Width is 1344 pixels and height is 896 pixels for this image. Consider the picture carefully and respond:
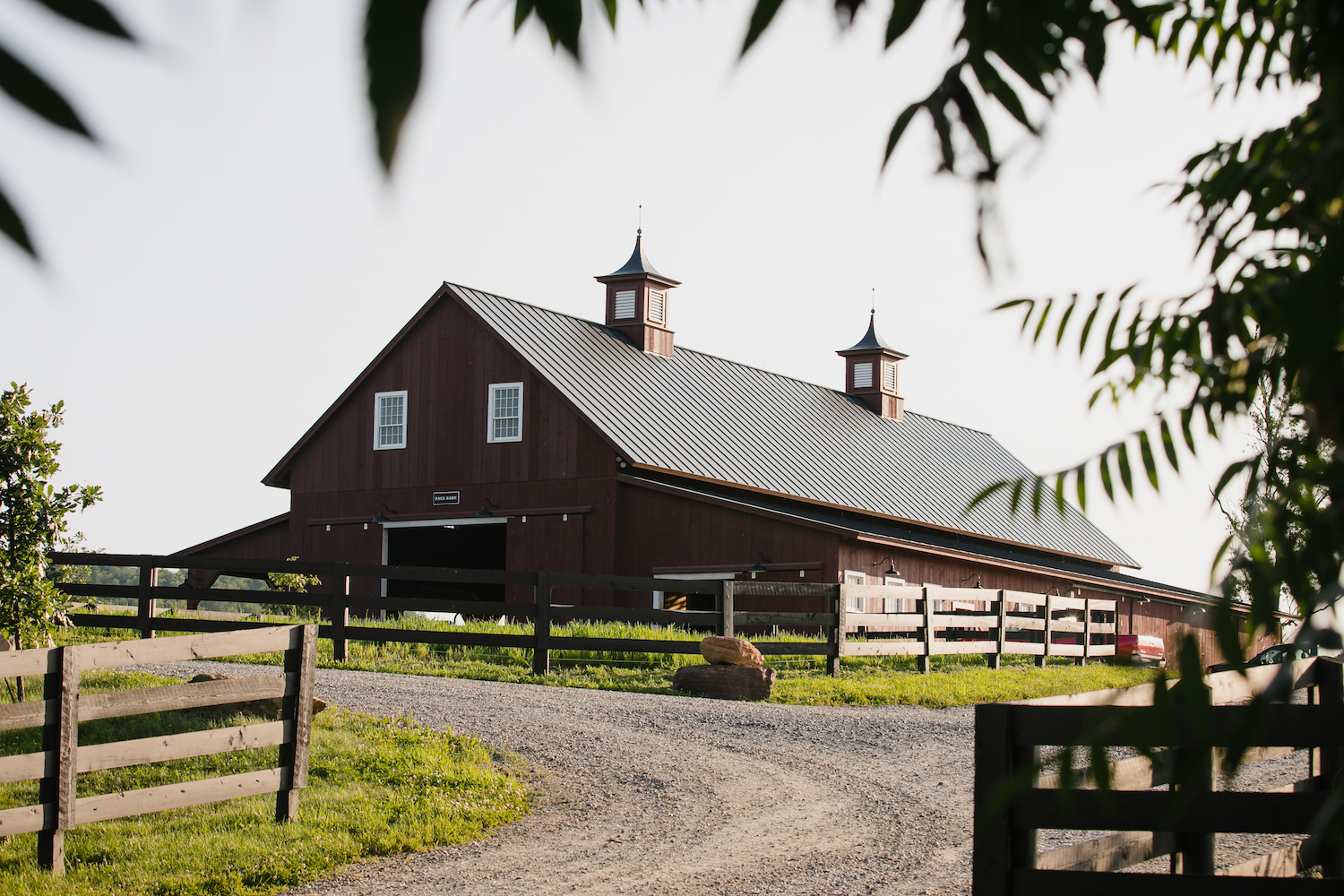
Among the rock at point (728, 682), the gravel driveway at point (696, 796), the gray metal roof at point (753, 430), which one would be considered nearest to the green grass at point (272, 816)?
the gravel driveway at point (696, 796)

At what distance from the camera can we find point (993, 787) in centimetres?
457

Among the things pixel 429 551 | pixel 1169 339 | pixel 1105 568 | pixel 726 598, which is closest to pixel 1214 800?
pixel 1169 339

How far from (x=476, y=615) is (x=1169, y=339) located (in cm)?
2554

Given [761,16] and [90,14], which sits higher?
[761,16]

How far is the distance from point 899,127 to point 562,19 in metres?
0.68

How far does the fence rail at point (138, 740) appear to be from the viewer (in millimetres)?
7250

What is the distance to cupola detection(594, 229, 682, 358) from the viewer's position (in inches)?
1185

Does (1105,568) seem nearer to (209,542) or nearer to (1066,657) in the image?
(1066,657)

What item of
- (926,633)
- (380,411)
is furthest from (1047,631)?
(380,411)

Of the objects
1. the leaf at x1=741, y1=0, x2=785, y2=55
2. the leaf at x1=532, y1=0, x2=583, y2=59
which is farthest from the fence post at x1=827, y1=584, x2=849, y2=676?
the leaf at x1=532, y1=0, x2=583, y2=59

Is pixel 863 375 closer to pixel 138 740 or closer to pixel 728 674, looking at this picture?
pixel 728 674

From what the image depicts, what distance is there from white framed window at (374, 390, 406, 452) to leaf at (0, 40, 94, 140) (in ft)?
90.7

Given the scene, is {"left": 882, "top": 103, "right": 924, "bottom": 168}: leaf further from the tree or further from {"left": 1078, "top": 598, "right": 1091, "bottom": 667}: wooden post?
{"left": 1078, "top": 598, "right": 1091, "bottom": 667}: wooden post

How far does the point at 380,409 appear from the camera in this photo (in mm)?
28156
